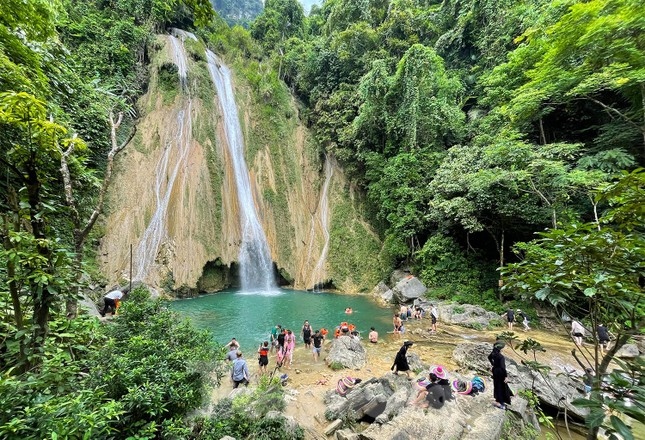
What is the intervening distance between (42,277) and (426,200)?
59.3ft

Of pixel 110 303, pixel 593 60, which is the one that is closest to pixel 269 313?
pixel 110 303

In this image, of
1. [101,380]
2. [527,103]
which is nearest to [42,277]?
[101,380]

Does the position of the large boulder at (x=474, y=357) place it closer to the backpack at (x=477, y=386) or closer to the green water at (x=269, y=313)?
the backpack at (x=477, y=386)

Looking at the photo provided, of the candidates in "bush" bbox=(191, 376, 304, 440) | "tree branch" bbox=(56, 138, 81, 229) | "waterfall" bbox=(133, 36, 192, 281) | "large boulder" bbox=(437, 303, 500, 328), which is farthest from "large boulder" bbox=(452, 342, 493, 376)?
"waterfall" bbox=(133, 36, 192, 281)

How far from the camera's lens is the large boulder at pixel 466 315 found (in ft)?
40.1

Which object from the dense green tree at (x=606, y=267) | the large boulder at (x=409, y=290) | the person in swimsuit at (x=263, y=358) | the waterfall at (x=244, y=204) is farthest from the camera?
the waterfall at (x=244, y=204)

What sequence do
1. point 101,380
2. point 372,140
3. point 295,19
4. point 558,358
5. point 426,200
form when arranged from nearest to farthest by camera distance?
point 101,380 < point 558,358 < point 426,200 < point 372,140 < point 295,19

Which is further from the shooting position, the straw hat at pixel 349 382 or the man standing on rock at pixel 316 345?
the man standing on rock at pixel 316 345

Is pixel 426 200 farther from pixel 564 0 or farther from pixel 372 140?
pixel 564 0

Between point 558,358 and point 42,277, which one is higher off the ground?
point 42,277

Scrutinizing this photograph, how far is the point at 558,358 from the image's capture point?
8648 mm

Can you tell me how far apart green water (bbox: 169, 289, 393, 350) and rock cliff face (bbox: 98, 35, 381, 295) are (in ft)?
7.38

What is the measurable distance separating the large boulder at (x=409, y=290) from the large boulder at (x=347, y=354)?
714cm

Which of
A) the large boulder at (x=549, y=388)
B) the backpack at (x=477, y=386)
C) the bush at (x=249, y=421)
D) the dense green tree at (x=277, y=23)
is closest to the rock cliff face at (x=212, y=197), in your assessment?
the dense green tree at (x=277, y=23)
